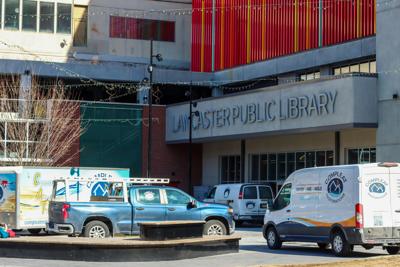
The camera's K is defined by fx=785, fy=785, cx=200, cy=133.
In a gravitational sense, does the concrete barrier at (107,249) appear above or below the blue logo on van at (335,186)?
below

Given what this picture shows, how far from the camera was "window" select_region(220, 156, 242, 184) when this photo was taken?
1865 inches

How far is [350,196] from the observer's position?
64.4 feet

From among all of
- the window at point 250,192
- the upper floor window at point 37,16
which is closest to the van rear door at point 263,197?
the window at point 250,192

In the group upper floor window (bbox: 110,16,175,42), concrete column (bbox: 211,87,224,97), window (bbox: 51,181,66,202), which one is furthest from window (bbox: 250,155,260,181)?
window (bbox: 51,181,66,202)

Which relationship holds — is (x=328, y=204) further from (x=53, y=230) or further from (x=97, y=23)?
(x=97, y=23)

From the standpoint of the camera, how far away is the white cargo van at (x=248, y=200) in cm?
3581

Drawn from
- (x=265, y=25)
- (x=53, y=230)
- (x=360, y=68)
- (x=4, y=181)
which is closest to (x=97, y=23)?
(x=265, y=25)

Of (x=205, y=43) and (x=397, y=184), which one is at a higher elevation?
(x=205, y=43)

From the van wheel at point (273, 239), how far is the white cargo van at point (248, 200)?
40.3ft

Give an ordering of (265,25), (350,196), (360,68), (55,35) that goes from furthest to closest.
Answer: (55,35) → (265,25) → (360,68) → (350,196)

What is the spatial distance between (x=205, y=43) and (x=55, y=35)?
11653mm

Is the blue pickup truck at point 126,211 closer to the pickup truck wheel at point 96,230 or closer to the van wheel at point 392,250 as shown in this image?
the pickup truck wheel at point 96,230

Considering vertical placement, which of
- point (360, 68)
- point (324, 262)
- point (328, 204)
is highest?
point (360, 68)

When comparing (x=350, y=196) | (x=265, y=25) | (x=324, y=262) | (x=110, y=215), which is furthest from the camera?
(x=265, y=25)
